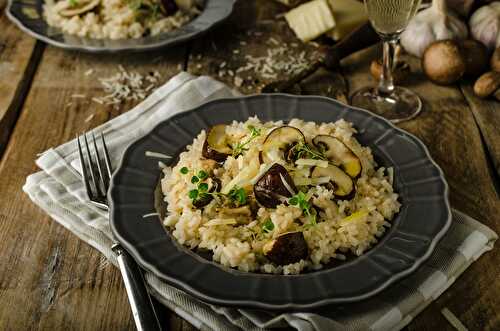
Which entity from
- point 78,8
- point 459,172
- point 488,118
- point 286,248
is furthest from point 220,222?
point 78,8

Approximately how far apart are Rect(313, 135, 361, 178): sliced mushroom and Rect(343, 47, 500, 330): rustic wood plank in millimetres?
469

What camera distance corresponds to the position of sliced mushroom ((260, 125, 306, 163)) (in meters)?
1.99

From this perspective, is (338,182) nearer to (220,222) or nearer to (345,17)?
(220,222)

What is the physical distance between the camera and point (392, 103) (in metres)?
2.89

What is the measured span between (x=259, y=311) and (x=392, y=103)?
4.77 ft

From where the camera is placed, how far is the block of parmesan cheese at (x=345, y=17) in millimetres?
3285

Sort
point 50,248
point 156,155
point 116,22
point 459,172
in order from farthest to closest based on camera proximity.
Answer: point 116,22 → point 459,172 → point 156,155 → point 50,248

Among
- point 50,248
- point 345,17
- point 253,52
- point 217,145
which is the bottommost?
point 253,52

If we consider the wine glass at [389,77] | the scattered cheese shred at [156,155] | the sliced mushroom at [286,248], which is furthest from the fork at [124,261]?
the wine glass at [389,77]

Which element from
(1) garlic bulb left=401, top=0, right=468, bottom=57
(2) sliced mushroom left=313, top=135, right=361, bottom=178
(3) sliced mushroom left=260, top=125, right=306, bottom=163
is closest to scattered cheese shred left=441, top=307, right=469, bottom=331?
(2) sliced mushroom left=313, top=135, right=361, bottom=178

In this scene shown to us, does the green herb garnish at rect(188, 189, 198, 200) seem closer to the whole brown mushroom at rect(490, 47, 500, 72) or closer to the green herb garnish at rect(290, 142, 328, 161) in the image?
the green herb garnish at rect(290, 142, 328, 161)

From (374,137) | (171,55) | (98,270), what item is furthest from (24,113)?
(374,137)

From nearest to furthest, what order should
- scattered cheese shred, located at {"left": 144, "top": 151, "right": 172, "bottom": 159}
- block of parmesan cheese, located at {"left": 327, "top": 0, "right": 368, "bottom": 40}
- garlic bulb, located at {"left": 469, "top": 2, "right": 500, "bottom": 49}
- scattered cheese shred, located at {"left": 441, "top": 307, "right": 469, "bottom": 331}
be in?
scattered cheese shred, located at {"left": 441, "top": 307, "right": 469, "bottom": 331} < scattered cheese shred, located at {"left": 144, "top": 151, "right": 172, "bottom": 159} < garlic bulb, located at {"left": 469, "top": 2, "right": 500, "bottom": 49} < block of parmesan cheese, located at {"left": 327, "top": 0, "right": 368, "bottom": 40}

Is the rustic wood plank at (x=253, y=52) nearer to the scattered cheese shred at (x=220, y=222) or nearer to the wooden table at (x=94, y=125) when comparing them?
the wooden table at (x=94, y=125)
